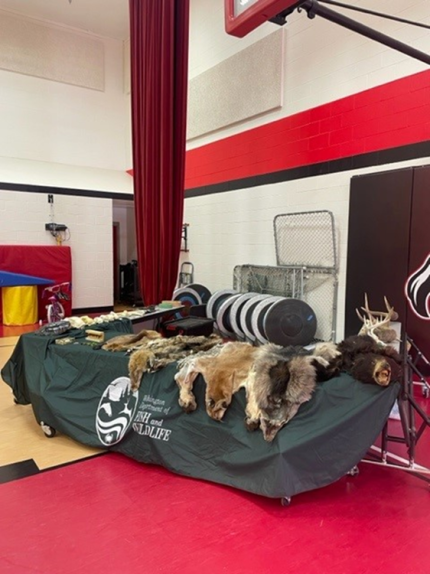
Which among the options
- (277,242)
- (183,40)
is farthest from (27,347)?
(183,40)

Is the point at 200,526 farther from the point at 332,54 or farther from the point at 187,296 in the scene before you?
the point at 332,54

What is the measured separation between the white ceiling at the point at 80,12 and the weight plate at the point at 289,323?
697 cm

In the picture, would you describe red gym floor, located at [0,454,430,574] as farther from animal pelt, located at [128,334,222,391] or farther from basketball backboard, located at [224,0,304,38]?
basketball backboard, located at [224,0,304,38]

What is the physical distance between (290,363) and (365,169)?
3355mm

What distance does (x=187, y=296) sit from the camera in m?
7.06

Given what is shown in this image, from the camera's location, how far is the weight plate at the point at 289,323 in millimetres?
5086

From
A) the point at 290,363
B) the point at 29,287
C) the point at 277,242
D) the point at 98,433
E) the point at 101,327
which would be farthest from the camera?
the point at 29,287

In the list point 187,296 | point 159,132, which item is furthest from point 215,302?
point 159,132

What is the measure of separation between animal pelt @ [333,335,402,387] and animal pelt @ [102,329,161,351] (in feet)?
5.03

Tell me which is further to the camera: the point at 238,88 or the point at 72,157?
the point at 72,157

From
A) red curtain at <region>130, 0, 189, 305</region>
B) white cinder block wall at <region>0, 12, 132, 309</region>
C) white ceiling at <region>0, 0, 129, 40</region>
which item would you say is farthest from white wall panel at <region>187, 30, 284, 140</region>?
white cinder block wall at <region>0, 12, 132, 309</region>

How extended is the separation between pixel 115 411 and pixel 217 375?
883mm

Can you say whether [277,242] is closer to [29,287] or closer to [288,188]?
[288,188]

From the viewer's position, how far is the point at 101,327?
389 centimetres
